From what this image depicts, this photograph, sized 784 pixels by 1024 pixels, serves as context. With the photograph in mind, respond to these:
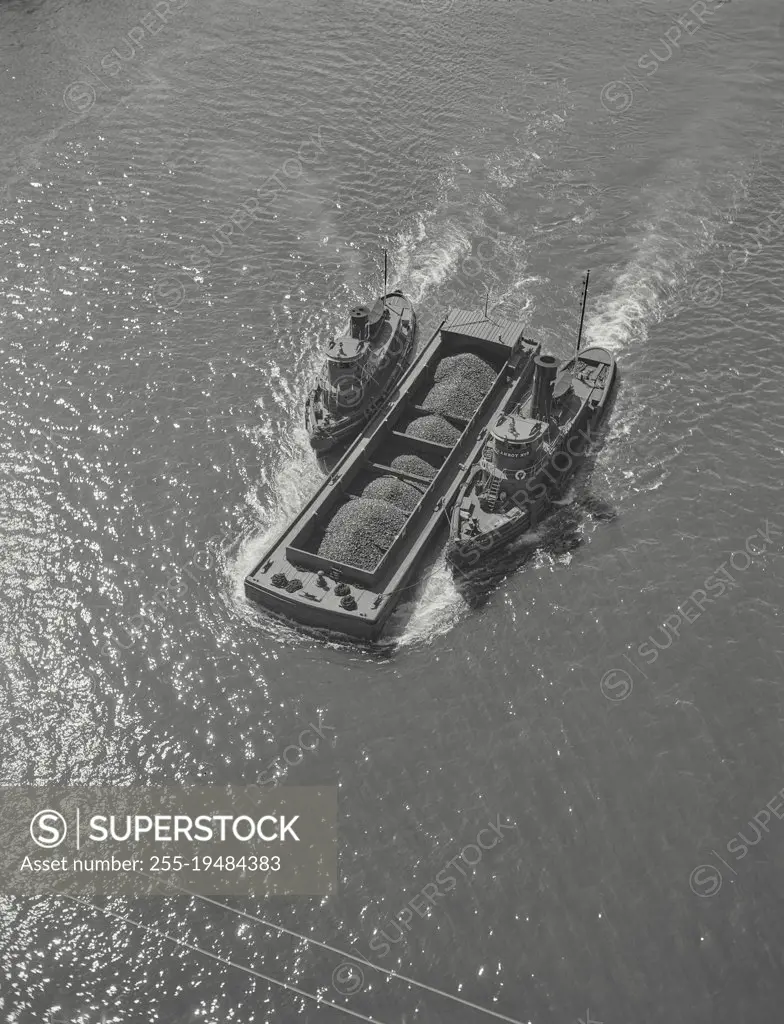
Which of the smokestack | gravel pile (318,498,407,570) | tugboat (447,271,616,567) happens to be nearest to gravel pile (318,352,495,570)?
gravel pile (318,498,407,570)

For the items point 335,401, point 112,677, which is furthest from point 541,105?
point 112,677

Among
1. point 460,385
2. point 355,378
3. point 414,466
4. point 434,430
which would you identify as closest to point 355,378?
point 355,378

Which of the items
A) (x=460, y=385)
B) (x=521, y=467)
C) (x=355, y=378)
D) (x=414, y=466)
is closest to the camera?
(x=521, y=467)

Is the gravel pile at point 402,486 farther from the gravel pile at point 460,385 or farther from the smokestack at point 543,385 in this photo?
the smokestack at point 543,385

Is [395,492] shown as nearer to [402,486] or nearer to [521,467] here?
[402,486]

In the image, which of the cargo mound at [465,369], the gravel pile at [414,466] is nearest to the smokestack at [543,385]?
the cargo mound at [465,369]

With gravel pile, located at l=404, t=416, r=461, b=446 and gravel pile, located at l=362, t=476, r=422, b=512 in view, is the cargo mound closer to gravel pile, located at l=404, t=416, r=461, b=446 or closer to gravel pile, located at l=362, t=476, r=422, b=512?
gravel pile, located at l=404, t=416, r=461, b=446

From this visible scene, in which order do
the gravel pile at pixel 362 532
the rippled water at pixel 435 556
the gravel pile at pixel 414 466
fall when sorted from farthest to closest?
the gravel pile at pixel 414 466 < the gravel pile at pixel 362 532 < the rippled water at pixel 435 556
